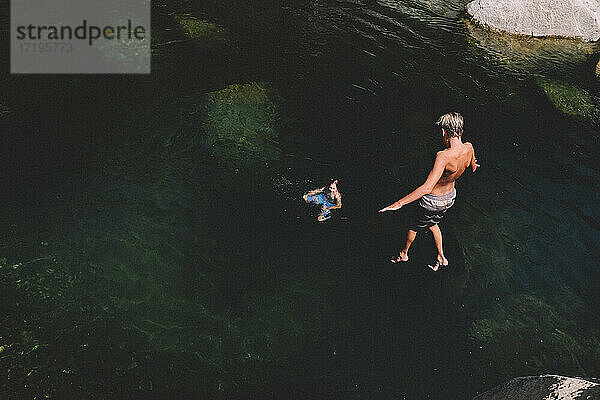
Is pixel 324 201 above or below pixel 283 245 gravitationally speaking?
Answer: above

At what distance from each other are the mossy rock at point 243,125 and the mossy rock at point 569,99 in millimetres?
7857

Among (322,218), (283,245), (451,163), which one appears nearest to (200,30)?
(322,218)

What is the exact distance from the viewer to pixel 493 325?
290 inches

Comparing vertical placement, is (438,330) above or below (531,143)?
below

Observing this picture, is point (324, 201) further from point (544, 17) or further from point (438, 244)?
point (544, 17)

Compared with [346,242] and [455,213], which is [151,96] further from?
[455,213]

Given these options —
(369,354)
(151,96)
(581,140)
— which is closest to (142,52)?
(151,96)

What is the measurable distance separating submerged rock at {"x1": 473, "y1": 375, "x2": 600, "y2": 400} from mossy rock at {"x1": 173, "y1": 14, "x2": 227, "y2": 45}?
37.3 ft

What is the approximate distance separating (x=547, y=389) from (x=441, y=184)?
3.16 metres

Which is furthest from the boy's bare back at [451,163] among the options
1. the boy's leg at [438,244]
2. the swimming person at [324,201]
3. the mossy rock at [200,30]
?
the mossy rock at [200,30]

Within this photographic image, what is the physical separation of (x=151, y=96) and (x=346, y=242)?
5.88 metres

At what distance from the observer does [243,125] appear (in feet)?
34.8

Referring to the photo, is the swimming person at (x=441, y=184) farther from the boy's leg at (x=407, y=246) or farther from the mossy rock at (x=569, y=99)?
the mossy rock at (x=569, y=99)

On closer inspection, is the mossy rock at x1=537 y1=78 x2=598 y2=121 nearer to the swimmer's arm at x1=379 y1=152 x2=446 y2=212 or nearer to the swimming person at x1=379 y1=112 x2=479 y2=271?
the swimming person at x1=379 y1=112 x2=479 y2=271
